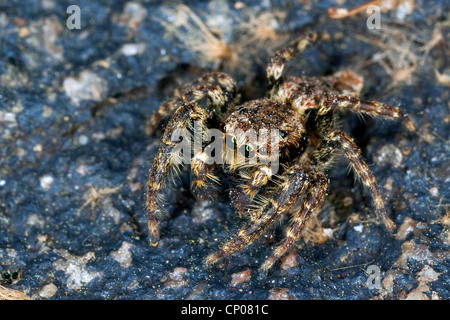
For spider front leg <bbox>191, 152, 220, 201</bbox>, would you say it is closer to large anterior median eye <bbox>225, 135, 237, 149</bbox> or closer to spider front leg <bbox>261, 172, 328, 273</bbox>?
large anterior median eye <bbox>225, 135, 237, 149</bbox>

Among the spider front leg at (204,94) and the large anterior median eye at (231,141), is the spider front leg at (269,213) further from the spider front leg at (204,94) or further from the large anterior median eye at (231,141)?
the spider front leg at (204,94)

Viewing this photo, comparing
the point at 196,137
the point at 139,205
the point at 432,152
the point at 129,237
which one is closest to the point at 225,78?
the point at 196,137

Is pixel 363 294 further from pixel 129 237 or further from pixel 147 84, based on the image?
pixel 147 84

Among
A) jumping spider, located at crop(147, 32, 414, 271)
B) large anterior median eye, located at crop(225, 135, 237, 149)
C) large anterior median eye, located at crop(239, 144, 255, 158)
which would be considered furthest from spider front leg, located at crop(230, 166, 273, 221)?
large anterior median eye, located at crop(225, 135, 237, 149)

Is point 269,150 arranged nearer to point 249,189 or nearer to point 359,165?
point 249,189

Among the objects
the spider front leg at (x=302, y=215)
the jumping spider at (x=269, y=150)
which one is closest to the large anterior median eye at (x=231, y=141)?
the jumping spider at (x=269, y=150)

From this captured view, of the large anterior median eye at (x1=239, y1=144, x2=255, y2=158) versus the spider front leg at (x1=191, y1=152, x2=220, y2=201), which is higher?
the large anterior median eye at (x1=239, y1=144, x2=255, y2=158)

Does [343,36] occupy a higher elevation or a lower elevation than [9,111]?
higher

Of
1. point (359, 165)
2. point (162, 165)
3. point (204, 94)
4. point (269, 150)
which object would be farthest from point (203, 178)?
point (359, 165)
